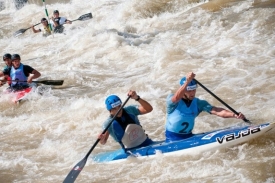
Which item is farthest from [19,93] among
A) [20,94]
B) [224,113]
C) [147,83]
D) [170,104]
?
[224,113]

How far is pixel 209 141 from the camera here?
5.10m

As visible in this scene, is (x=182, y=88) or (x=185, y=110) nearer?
(x=182, y=88)

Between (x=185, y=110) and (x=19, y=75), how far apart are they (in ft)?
17.2

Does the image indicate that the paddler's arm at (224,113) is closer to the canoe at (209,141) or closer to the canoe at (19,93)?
the canoe at (209,141)

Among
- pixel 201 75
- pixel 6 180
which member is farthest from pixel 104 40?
pixel 6 180

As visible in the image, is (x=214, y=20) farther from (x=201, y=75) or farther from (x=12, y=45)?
(x=12, y=45)

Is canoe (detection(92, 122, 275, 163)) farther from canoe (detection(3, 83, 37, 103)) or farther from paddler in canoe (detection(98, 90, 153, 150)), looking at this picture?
canoe (detection(3, 83, 37, 103))

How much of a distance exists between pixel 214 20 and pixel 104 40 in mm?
3214

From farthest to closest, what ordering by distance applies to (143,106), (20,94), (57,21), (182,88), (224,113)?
(57,21), (20,94), (143,106), (224,113), (182,88)

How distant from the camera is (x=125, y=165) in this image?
18.0 feet

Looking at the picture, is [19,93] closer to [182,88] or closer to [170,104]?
[170,104]

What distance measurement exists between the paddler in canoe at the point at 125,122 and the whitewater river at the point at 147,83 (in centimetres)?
34

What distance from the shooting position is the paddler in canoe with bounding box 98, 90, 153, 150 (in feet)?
16.9

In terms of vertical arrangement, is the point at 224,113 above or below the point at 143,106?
below
